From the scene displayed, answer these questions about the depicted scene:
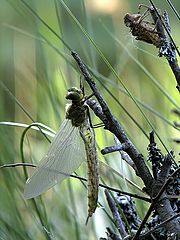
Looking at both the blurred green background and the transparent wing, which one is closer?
the transparent wing

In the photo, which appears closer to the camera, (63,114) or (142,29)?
(142,29)

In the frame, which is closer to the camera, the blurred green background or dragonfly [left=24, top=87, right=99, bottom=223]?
dragonfly [left=24, top=87, right=99, bottom=223]

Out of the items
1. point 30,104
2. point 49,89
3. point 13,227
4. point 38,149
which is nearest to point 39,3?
point 30,104

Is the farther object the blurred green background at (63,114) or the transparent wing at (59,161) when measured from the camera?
the blurred green background at (63,114)

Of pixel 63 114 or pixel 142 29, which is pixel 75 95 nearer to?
pixel 142 29

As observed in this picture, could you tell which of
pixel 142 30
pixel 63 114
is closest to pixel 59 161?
pixel 142 30

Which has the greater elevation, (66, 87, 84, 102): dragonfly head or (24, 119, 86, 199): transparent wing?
(66, 87, 84, 102): dragonfly head

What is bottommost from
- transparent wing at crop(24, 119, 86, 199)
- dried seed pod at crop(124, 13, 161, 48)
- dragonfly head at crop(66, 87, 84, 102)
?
transparent wing at crop(24, 119, 86, 199)

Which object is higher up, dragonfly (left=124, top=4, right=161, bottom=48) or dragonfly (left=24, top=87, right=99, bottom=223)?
dragonfly (left=124, top=4, right=161, bottom=48)

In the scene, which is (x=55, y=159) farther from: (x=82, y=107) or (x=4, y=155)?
(x=4, y=155)
